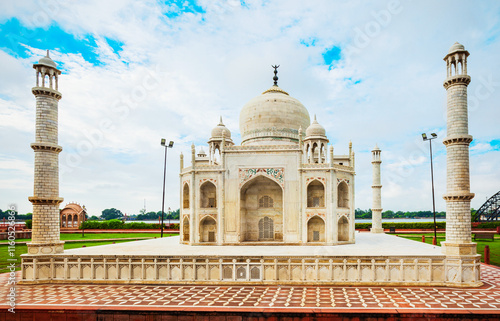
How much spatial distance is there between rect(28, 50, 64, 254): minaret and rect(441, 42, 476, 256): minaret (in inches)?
627

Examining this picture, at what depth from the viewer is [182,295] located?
12.1 metres

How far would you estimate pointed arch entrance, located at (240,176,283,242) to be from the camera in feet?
72.9

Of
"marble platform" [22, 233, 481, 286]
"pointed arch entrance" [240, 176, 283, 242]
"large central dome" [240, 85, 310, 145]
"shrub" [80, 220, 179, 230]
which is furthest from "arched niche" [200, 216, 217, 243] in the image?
"shrub" [80, 220, 179, 230]

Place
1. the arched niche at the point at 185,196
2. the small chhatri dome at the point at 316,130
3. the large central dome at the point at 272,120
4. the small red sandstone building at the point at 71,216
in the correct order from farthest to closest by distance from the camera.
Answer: the small red sandstone building at the point at 71,216, the large central dome at the point at 272,120, the small chhatri dome at the point at 316,130, the arched niche at the point at 185,196

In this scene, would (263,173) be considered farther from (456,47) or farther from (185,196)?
(456,47)

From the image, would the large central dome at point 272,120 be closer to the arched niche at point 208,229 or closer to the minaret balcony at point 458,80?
the arched niche at point 208,229

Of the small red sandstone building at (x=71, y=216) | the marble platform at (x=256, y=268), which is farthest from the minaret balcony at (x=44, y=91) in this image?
the small red sandstone building at (x=71, y=216)

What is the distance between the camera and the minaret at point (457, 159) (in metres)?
13.6

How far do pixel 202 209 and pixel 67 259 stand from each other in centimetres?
872

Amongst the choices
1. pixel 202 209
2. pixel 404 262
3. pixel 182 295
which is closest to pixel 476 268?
pixel 404 262

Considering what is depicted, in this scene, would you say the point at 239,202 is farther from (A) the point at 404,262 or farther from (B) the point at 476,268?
(B) the point at 476,268

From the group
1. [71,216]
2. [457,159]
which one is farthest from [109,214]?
[457,159]

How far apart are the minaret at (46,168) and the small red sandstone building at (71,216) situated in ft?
118

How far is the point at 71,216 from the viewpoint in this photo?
161ft
